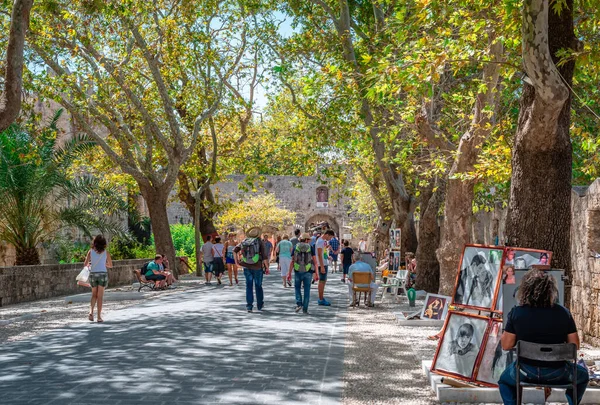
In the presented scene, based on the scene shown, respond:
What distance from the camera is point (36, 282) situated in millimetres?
19406

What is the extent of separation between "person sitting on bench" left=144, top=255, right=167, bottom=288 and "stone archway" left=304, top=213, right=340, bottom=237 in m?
39.8

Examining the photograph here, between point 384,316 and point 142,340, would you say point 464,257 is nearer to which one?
point 142,340

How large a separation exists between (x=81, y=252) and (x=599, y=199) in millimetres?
19080

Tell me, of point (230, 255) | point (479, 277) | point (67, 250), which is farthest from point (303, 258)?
point (67, 250)

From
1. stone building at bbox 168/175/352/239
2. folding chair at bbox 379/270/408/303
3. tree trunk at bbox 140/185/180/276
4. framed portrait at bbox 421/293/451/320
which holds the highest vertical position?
stone building at bbox 168/175/352/239

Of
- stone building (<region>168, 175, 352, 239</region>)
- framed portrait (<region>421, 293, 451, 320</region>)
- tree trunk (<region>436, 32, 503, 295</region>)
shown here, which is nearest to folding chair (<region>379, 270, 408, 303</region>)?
tree trunk (<region>436, 32, 503, 295</region>)

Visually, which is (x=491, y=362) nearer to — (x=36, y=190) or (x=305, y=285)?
(x=305, y=285)

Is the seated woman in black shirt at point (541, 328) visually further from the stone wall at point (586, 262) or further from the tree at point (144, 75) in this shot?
the tree at point (144, 75)

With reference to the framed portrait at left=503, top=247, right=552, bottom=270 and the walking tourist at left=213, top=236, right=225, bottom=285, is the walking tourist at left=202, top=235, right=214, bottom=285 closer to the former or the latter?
the walking tourist at left=213, top=236, right=225, bottom=285

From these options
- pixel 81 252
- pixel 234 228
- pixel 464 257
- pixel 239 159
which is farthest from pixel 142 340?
pixel 234 228

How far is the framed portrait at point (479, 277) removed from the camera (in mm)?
7461

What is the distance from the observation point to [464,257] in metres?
7.96

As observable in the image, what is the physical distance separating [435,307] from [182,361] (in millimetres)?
5446

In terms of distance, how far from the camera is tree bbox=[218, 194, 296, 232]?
182 feet
